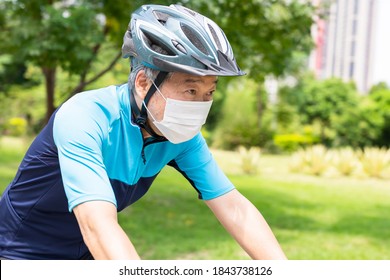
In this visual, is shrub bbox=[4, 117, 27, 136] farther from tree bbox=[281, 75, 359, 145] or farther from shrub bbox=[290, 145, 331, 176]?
tree bbox=[281, 75, 359, 145]

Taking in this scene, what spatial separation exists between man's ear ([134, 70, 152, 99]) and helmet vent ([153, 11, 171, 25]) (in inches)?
6.9

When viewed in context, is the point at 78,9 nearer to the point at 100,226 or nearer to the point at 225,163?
the point at 100,226

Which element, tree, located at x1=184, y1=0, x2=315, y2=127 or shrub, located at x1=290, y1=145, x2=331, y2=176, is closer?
tree, located at x1=184, y1=0, x2=315, y2=127

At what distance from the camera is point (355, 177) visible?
18.4m

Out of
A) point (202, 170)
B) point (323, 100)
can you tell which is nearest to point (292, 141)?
point (323, 100)

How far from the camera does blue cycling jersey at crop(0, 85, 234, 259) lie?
1826mm

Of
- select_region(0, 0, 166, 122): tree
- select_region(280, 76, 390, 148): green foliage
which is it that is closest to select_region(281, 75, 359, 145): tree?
select_region(280, 76, 390, 148): green foliage

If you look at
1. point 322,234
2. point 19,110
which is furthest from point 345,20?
point 322,234

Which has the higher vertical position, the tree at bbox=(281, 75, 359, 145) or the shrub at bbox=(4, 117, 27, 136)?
the shrub at bbox=(4, 117, 27, 136)

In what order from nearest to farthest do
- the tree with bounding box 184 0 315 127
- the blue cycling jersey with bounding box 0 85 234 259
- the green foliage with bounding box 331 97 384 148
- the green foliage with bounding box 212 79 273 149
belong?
the blue cycling jersey with bounding box 0 85 234 259 → the tree with bounding box 184 0 315 127 → the green foliage with bounding box 212 79 273 149 → the green foliage with bounding box 331 97 384 148

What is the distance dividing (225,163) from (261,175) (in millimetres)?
2340

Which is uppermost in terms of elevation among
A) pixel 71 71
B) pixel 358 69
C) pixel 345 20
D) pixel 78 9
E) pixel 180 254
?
pixel 78 9

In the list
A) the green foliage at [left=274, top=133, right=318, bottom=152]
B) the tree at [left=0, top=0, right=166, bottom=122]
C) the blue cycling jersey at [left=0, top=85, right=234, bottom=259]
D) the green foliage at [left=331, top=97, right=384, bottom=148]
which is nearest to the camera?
the blue cycling jersey at [left=0, top=85, right=234, bottom=259]

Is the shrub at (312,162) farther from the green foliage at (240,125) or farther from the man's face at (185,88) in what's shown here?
the man's face at (185,88)
